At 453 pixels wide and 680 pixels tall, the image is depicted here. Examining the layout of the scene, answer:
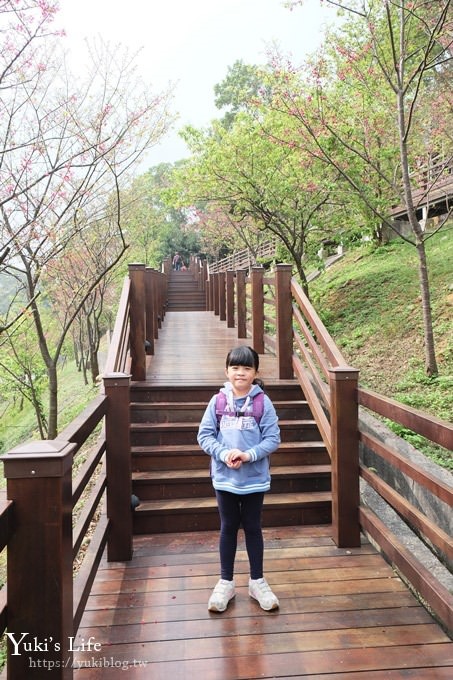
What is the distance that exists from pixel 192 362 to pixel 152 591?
3581 millimetres

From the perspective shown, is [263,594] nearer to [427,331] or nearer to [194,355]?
[194,355]

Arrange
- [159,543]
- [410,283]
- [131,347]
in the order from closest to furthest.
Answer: [159,543] → [131,347] → [410,283]

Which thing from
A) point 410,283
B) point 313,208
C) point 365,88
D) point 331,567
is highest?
point 365,88

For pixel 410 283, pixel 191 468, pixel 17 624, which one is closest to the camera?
pixel 17 624

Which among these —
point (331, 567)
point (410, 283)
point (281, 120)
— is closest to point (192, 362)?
point (331, 567)

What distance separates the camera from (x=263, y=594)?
8.47ft

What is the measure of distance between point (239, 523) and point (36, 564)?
3.91 feet

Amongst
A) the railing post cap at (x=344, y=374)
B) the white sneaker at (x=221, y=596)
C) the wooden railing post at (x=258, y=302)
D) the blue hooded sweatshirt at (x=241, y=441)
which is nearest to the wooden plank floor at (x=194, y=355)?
the wooden railing post at (x=258, y=302)

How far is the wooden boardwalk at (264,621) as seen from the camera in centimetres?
215

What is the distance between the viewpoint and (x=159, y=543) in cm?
340

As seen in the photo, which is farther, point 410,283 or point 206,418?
point 410,283

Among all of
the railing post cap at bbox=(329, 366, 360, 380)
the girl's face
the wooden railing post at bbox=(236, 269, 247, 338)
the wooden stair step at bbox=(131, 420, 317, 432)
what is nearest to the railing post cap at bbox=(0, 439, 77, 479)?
the girl's face

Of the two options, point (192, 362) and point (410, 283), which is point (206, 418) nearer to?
point (192, 362)

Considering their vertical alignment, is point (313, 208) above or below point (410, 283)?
above
